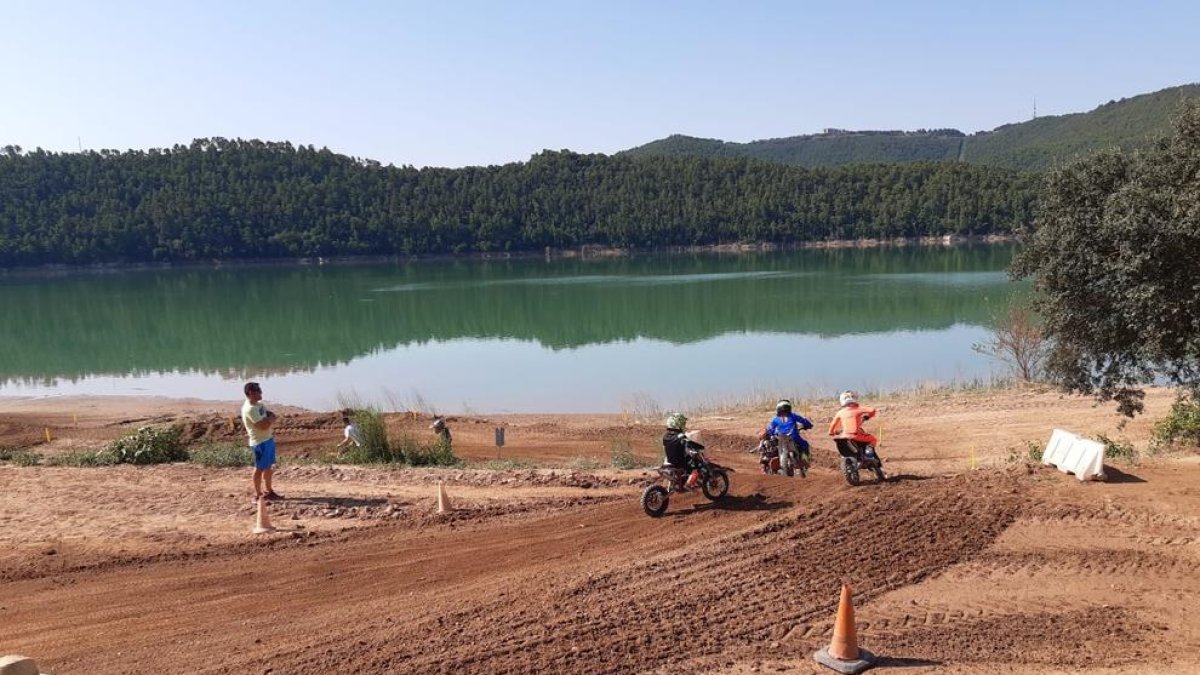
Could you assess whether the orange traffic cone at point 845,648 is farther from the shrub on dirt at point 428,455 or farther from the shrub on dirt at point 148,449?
the shrub on dirt at point 148,449

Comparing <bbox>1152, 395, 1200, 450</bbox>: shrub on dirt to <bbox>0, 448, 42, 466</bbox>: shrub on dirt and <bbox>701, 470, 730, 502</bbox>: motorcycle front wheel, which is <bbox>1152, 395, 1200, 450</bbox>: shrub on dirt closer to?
<bbox>701, 470, 730, 502</bbox>: motorcycle front wheel

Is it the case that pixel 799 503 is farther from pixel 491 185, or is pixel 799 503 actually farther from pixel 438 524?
pixel 491 185

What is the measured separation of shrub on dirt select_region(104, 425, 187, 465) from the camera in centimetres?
1614

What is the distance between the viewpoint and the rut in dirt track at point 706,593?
6.95 metres

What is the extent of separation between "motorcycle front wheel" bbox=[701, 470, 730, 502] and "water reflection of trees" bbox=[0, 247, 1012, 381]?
33.5 meters

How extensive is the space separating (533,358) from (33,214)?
426 ft

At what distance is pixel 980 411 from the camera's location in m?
22.5

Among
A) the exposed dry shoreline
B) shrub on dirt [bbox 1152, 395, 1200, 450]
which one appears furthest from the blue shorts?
the exposed dry shoreline

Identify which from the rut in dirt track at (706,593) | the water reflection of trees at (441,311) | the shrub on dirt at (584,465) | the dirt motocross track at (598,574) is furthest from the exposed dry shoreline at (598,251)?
the rut in dirt track at (706,593)

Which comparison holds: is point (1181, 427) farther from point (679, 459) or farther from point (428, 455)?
point (428, 455)

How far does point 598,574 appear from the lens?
8445mm

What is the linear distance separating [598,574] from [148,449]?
11.5 m

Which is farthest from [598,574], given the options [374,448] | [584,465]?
[374,448]

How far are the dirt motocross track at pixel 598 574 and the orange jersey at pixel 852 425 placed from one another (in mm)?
691
